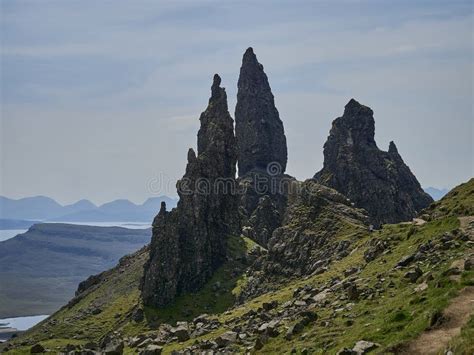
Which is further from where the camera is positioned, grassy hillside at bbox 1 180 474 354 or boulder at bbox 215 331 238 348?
boulder at bbox 215 331 238 348

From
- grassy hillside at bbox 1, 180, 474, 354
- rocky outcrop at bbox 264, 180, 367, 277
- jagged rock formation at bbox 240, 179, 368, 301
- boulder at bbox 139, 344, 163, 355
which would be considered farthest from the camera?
jagged rock formation at bbox 240, 179, 368, 301

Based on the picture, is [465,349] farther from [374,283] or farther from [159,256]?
[159,256]

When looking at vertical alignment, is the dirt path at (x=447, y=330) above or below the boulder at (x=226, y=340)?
above

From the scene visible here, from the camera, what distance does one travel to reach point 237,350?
67.2 metres

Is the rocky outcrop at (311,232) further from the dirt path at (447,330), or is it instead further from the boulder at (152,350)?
the dirt path at (447,330)

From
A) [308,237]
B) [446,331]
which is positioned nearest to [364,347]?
[446,331]

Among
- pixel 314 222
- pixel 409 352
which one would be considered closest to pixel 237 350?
pixel 409 352

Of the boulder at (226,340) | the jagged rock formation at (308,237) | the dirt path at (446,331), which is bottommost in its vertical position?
the boulder at (226,340)

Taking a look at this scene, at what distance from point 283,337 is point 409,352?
23.0 metres

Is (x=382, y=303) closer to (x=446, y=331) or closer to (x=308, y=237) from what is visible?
(x=446, y=331)

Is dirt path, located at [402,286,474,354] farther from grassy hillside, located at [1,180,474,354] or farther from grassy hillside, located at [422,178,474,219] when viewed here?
grassy hillside, located at [422,178,474,219]

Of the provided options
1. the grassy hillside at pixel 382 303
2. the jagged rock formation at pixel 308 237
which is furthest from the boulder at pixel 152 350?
the jagged rock formation at pixel 308 237

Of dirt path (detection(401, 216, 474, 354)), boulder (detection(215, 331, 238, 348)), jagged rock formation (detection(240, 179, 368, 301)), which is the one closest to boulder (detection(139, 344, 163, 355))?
boulder (detection(215, 331, 238, 348))

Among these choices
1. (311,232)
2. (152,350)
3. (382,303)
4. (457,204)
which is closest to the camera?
(382,303)
